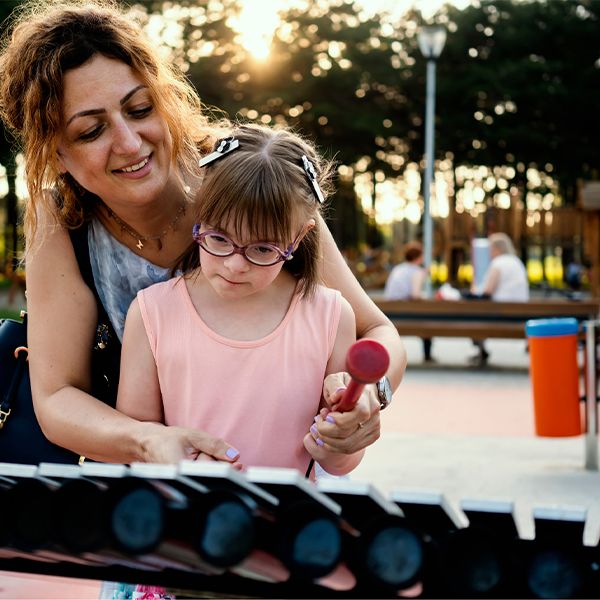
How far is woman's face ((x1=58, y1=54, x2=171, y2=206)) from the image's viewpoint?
6.49ft

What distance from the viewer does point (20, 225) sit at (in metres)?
2.36

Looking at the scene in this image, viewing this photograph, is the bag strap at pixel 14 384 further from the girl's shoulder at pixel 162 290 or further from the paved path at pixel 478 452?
the paved path at pixel 478 452

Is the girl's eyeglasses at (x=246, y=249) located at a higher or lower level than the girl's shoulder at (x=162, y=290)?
higher

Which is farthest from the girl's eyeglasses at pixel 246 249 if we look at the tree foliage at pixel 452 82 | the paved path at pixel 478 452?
the tree foliage at pixel 452 82

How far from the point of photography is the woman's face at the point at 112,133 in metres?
1.98

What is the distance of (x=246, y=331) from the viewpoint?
6.19ft

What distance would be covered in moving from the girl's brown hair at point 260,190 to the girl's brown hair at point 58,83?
0.26 meters

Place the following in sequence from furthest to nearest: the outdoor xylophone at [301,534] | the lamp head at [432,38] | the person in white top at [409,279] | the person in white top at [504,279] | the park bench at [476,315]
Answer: the lamp head at [432,38]
the person in white top at [409,279]
the person in white top at [504,279]
the park bench at [476,315]
the outdoor xylophone at [301,534]

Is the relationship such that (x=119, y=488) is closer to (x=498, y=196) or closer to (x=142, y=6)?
(x=142, y=6)

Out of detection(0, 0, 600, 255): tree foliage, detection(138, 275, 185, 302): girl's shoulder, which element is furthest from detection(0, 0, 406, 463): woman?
detection(0, 0, 600, 255): tree foliage

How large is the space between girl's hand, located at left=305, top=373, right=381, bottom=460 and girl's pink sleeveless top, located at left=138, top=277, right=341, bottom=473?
0.33 ft

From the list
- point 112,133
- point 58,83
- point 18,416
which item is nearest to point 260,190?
point 112,133

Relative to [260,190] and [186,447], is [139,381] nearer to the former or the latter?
[186,447]

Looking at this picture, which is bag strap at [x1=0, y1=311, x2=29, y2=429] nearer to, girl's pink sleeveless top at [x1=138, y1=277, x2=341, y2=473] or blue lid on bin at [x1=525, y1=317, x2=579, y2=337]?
girl's pink sleeveless top at [x1=138, y1=277, x2=341, y2=473]
